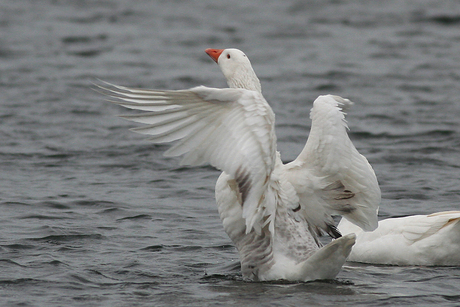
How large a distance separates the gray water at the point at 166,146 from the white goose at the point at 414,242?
173 mm

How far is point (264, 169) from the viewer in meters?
6.63

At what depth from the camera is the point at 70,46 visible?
2148 centimetres

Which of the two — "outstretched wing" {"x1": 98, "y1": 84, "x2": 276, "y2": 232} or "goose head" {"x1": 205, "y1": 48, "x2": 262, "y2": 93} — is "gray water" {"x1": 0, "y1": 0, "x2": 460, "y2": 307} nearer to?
"outstretched wing" {"x1": 98, "y1": 84, "x2": 276, "y2": 232}

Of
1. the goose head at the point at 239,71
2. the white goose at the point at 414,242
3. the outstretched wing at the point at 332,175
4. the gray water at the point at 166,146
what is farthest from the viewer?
the white goose at the point at 414,242

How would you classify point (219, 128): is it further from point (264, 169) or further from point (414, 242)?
point (414, 242)

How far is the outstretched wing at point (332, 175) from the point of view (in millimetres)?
7043

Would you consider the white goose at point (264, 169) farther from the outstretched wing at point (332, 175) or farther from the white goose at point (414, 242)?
the white goose at point (414, 242)

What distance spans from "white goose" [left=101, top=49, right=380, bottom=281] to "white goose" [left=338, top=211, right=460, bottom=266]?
1.16 m

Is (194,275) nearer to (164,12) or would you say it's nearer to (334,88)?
(334,88)

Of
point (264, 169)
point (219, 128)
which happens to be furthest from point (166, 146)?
point (264, 169)

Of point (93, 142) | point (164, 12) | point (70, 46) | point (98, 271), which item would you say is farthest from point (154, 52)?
point (98, 271)

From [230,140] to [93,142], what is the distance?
7467mm

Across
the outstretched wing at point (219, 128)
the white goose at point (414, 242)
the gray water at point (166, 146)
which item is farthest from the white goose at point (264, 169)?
the white goose at point (414, 242)

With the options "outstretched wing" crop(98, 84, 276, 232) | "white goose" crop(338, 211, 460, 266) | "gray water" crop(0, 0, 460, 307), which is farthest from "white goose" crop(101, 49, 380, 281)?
"white goose" crop(338, 211, 460, 266)
